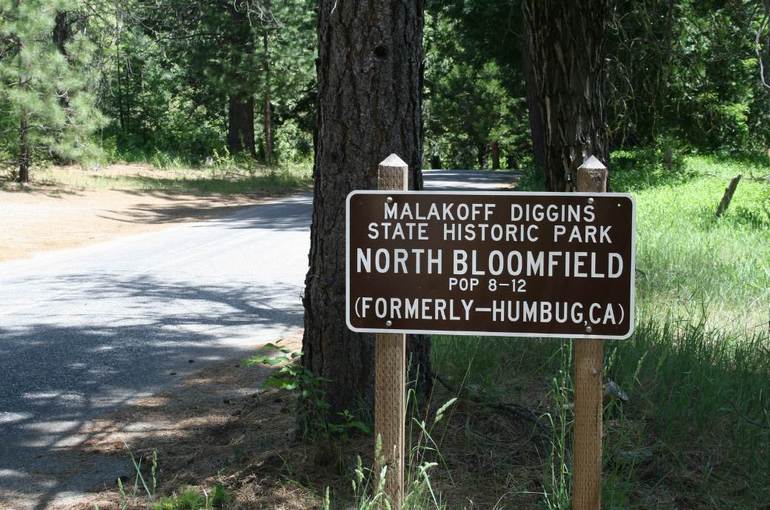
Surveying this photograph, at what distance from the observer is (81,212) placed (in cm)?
1931

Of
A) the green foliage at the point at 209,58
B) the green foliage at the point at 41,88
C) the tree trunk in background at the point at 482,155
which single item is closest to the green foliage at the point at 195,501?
the green foliage at the point at 41,88

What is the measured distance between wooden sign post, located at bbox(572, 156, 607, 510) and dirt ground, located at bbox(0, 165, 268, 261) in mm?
11654

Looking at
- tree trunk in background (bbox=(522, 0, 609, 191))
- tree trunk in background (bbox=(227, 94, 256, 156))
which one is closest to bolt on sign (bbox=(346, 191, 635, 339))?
tree trunk in background (bbox=(522, 0, 609, 191))

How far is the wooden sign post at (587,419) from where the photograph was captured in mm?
3203

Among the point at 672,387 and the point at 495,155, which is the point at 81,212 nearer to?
Result: the point at 672,387

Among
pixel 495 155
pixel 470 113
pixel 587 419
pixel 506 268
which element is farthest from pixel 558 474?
pixel 470 113

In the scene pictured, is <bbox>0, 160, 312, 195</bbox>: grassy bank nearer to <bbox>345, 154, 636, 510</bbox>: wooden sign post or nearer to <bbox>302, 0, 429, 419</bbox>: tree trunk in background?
<bbox>302, 0, 429, 419</bbox>: tree trunk in background

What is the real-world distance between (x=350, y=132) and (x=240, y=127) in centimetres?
3056

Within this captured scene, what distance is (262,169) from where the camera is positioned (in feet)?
102

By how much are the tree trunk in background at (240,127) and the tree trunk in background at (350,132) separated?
29.6m

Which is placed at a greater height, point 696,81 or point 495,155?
point 696,81

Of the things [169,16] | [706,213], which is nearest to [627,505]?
[706,213]

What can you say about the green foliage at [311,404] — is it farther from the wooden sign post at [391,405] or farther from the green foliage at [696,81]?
the green foliage at [696,81]

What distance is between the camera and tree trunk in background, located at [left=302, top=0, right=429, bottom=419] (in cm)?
443
